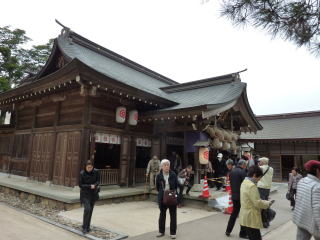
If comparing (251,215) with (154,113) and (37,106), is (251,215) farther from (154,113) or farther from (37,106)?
(37,106)

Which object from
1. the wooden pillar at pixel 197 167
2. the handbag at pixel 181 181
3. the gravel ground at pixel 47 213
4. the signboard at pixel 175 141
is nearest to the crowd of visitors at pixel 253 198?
the gravel ground at pixel 47 213

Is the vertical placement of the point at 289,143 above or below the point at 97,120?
below

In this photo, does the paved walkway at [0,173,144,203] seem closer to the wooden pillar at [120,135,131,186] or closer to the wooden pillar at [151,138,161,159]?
the wooden pillar at [120,135,131,186]

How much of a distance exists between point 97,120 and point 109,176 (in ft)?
8.04

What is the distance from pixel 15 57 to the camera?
2486 cm

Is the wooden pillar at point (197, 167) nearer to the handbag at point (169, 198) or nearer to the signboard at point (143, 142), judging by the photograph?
the signboard at point (143, 142)

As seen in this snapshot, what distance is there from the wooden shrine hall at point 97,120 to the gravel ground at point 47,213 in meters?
1.36

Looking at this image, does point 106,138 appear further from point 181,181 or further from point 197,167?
point 197,167

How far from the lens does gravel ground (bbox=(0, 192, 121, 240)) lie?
514cm

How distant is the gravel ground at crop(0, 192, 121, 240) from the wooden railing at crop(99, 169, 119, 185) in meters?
2.40

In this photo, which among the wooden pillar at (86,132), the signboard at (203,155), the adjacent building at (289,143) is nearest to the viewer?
the wooden pillar at (86,132)

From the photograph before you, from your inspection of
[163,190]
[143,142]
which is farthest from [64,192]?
[163,190]

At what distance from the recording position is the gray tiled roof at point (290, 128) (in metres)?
20.6

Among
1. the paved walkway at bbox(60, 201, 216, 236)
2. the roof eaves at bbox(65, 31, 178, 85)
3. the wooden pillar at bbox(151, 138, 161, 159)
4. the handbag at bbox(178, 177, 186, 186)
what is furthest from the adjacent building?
the paved walkway at bbox(60, 201, 216, 236)
